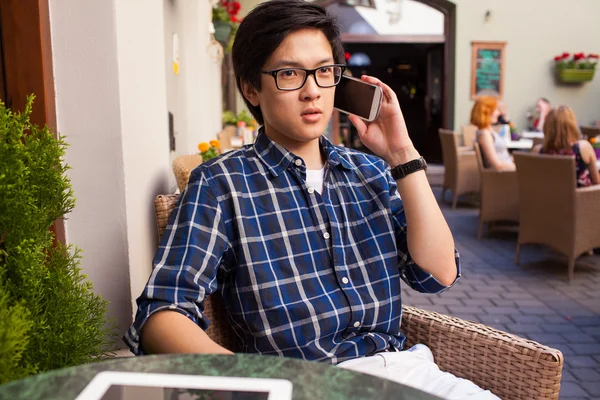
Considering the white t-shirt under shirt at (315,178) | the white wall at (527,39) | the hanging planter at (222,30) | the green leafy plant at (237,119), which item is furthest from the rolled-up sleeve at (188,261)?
the white wall at (527,39)

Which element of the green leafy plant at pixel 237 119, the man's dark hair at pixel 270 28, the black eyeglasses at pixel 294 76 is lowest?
the green leafy plant at pixel 237 119

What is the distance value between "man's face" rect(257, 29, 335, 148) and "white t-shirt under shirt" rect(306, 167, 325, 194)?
0.11 m

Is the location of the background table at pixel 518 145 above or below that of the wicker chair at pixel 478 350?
above

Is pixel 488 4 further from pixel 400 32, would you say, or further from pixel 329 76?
pixel 329 76

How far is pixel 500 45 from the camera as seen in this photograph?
12.0 meters

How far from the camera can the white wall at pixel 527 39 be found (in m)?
12.0

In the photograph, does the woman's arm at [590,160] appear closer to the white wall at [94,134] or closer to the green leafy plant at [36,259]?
A: the white wall at [94,134]

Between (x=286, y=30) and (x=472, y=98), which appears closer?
(x=286, y=30)

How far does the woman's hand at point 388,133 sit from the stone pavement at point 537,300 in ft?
6.28

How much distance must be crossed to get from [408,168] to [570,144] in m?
4.01

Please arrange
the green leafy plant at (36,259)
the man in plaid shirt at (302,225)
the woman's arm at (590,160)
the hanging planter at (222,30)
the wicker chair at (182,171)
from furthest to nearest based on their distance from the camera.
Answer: the hanging planter at (222,30) → the woman's arm at (590,160) → the wicker chair at (182,171) → the man in plaid shirt at (302,225) → the green leafy plant at (36,259)

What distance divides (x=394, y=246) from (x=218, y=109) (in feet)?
18.4

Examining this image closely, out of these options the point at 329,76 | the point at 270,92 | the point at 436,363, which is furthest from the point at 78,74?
the point at 436,363

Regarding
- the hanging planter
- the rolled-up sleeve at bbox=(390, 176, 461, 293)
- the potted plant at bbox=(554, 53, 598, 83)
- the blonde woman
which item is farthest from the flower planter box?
the rolled-up sleeve at bbox=(390, 176, 461, 293)
